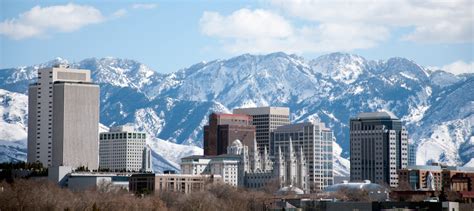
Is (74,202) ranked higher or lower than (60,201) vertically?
lower

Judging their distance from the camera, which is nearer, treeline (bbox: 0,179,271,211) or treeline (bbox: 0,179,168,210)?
treeline (bbox: 0,179,168,210)

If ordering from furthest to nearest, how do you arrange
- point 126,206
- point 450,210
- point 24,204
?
point 126,206 → point 24,204 → point 450,210

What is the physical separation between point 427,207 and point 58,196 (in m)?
48.7

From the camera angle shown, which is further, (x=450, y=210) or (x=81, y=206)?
(x=81, y=206)

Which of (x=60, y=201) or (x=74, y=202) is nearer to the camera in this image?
(x=60, y=201)

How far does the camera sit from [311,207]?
17862 cm

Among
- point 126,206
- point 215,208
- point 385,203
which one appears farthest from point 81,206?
point 385,203

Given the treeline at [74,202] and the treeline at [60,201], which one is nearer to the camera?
the treeline at [60,201]

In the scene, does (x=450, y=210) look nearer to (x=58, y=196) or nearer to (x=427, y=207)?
(x=427, y=207)

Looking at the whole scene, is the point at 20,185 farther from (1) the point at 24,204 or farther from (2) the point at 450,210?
(2) the point at 450,210

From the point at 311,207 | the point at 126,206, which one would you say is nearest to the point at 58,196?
the point at 126,206

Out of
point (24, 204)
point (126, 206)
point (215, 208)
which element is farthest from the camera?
point (215, 208)

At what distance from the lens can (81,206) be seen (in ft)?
560

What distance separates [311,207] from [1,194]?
35.7 m
